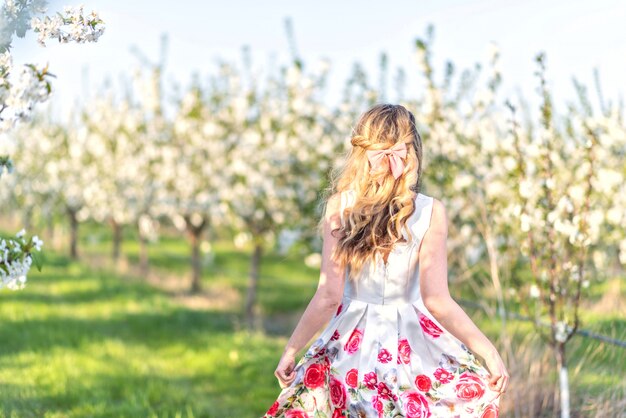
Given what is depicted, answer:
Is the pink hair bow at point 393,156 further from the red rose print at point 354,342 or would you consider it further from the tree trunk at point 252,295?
the tree trunk at point 252,295

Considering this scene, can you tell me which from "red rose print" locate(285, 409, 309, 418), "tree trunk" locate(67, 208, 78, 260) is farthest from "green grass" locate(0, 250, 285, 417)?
"tree trunk" locate(67, 208, 78, 260)

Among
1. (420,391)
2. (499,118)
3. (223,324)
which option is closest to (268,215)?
(223,324)

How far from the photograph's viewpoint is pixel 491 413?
2.99 meters

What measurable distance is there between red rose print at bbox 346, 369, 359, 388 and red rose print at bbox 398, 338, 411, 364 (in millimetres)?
180

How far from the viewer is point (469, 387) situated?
9.84ft

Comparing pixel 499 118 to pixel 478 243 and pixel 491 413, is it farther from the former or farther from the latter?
pixel 491 413

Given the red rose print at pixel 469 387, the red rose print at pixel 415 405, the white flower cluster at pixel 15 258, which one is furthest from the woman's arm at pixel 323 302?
the white flower cluster at pixel 15 258

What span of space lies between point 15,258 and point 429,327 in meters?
1.57

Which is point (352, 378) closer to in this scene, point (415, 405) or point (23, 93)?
point (415, 405)

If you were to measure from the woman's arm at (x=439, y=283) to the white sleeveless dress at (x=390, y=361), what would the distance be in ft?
0.12

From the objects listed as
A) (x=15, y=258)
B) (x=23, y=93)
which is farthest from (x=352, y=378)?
(x=23, y=93)

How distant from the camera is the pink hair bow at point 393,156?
301 centimetres

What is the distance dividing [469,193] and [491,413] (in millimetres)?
5016

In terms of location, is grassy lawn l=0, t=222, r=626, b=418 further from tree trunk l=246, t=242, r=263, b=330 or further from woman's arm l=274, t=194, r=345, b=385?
woman's arm l=274, t=194, r=345, b=385
